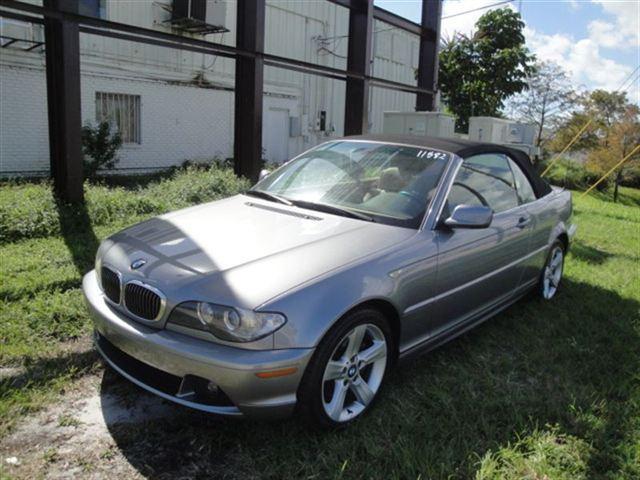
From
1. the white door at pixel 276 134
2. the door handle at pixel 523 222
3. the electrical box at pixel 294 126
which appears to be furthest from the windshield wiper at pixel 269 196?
the electrical box at pixel 294 126

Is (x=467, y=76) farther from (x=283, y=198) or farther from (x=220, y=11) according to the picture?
(x=283, y=198)

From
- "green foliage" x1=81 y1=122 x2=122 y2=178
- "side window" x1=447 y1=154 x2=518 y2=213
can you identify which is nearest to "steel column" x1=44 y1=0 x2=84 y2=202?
Result: "side window" x1=447 y1=154 x2=518 y2=213

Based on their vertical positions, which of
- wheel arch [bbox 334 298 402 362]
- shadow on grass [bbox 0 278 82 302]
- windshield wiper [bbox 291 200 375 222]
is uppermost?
windshield wiper [bbox 291 200 375 222]

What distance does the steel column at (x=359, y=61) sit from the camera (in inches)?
427

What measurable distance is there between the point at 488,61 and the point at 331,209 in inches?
663

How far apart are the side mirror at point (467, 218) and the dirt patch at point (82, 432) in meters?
1.91

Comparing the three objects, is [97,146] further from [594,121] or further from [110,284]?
[594,121]

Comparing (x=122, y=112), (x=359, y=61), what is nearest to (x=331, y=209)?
(x=359, y=61)

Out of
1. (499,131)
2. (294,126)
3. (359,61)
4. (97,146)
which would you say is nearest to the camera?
(359,61)

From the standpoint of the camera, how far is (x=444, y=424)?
115 inches

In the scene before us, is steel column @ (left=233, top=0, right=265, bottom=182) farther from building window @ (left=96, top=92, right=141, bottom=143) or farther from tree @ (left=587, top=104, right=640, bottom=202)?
tree @ (left=587, top=104, right=640, bottom=202)

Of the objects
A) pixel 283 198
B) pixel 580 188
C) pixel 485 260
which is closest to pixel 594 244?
pixel 485 260

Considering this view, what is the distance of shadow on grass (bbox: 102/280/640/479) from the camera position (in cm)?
256

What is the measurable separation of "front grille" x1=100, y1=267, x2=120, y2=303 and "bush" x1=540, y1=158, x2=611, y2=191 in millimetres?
30692
